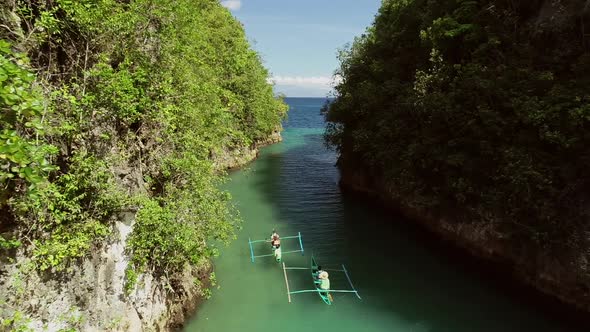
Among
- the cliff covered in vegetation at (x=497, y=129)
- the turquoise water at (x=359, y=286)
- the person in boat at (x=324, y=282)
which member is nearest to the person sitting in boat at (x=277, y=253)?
the turquoise water at (x=359, y=286)

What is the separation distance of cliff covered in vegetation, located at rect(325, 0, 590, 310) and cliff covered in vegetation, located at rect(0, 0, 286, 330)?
1423 cm

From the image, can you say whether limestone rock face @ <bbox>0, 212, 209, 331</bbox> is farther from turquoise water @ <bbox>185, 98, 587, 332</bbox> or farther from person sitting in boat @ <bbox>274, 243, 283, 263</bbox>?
person sitting in boat @ <bbox>274, 243, 283, 263</bbox>

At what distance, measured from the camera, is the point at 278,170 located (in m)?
42.9

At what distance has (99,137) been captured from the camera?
10914mm

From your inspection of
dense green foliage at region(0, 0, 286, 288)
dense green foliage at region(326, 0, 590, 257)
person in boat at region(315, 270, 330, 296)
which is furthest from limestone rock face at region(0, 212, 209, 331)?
dense green foliage at region(326, 0, 590, 257)

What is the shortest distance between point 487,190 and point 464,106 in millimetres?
5021

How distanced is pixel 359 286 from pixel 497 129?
11.2 meters

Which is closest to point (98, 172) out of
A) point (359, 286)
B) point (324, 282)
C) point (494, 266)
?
point (324, 282)

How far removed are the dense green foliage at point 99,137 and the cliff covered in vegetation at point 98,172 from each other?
46mm

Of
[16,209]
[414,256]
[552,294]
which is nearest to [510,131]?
[552,294]

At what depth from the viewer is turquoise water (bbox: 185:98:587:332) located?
15.2 metres

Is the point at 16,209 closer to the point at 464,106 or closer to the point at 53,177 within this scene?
the point at 53,177

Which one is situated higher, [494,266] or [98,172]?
[98,172]

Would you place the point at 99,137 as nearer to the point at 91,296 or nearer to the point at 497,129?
the point at 91,296
